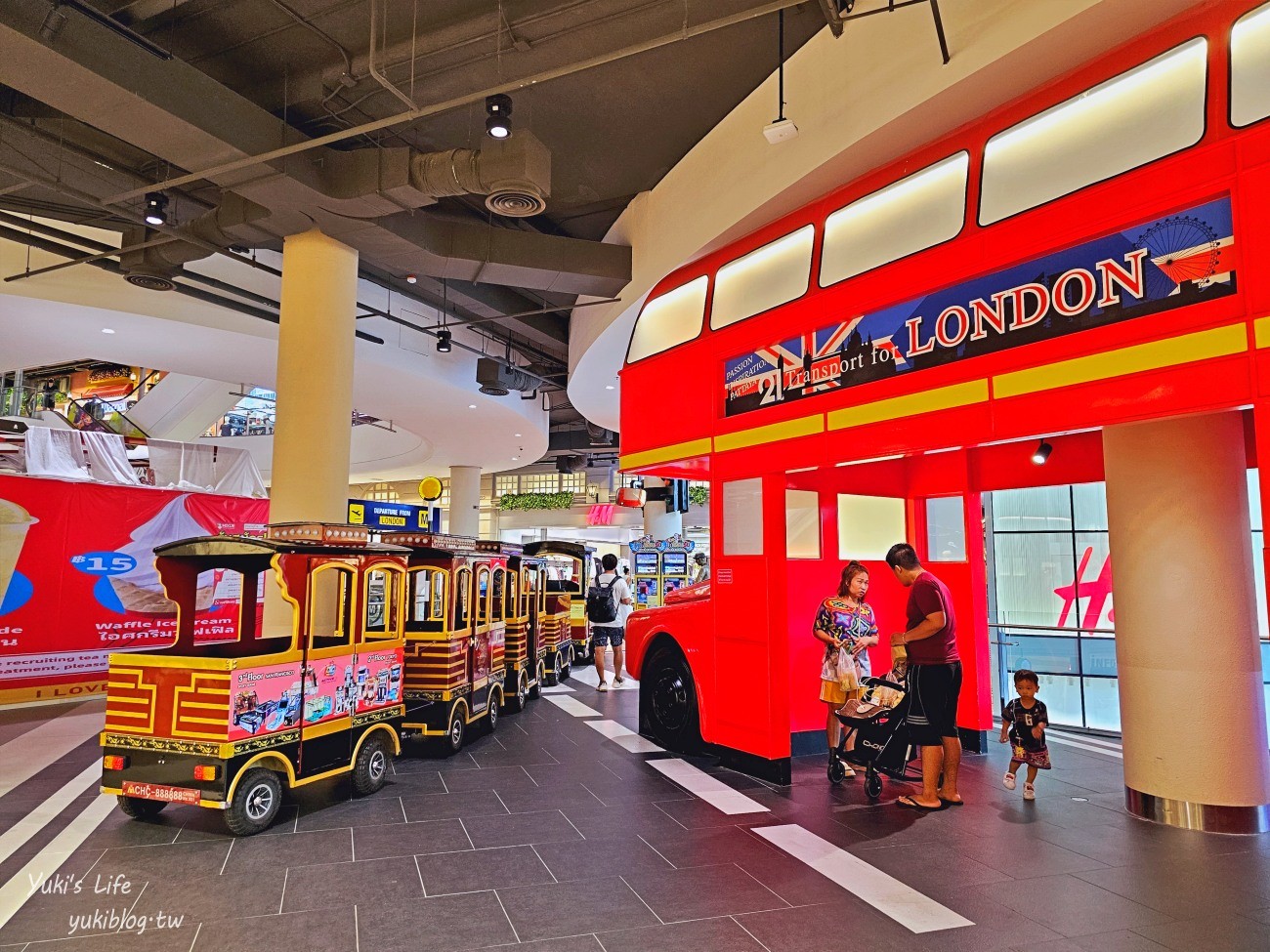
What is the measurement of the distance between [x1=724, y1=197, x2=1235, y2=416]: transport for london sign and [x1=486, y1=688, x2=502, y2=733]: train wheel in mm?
4457

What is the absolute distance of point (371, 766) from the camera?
6086 millimetres

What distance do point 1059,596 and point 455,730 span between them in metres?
6.58

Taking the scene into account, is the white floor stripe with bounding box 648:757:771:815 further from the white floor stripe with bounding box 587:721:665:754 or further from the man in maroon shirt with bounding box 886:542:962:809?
the man in maroon shirt with bounding box 886:542:962:809

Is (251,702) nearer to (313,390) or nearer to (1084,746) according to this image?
(313,390)

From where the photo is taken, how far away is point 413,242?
29.3ft

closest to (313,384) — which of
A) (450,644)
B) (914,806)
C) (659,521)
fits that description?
(450,644)

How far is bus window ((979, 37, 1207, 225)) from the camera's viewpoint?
12.3 feet

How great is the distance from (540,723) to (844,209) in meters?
6.16

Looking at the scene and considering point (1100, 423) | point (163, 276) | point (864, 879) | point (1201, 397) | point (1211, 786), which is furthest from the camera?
point (163, 276)

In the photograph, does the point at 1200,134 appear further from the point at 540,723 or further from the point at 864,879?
the point at 540,723

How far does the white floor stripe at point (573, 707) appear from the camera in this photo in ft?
31.0

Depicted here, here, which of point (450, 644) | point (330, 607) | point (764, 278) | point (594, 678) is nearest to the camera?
point (764, 278)

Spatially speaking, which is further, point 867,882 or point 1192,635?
point 1192,635

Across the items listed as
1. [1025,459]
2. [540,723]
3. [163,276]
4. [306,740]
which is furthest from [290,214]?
[1025,459]
